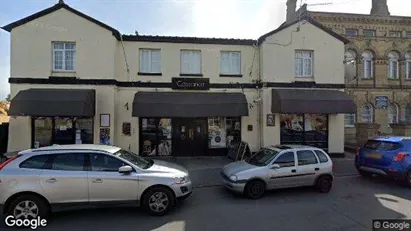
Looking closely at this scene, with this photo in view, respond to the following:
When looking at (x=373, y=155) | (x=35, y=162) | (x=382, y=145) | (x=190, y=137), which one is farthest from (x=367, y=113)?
(x=35, y=162)

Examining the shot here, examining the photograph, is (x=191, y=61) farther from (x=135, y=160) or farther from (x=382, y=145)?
(x=382, y=145)

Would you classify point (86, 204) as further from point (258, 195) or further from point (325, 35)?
point (325, 35)

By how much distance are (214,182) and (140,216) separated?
3.63 meters

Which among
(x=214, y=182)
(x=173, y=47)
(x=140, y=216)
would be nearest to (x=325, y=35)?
(x=173, y=47)

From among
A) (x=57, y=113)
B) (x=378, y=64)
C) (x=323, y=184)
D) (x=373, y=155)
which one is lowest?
(x=323, y=184)

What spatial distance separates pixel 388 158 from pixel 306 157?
10.0 ft

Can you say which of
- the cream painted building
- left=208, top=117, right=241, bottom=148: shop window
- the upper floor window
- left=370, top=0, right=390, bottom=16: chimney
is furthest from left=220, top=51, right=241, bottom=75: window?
left=370, top=0, right=390, bottom=16: chimney

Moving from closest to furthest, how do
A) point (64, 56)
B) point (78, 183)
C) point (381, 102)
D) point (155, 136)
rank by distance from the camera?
point (78, 183) < point (64, 56) < point (155, 136) < point (381, 102)

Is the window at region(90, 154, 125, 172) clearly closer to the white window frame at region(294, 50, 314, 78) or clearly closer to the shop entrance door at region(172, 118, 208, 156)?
the shop entrance door at region(172, 118, 208, 156)

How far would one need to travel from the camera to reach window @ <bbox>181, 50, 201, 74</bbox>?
14.0 meters

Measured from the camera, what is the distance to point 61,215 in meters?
6.37

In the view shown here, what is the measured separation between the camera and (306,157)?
836 centimetres

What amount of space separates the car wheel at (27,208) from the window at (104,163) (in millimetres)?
1285

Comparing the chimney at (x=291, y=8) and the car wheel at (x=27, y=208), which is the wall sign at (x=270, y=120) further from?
the chimney at (x=291, y=8)
